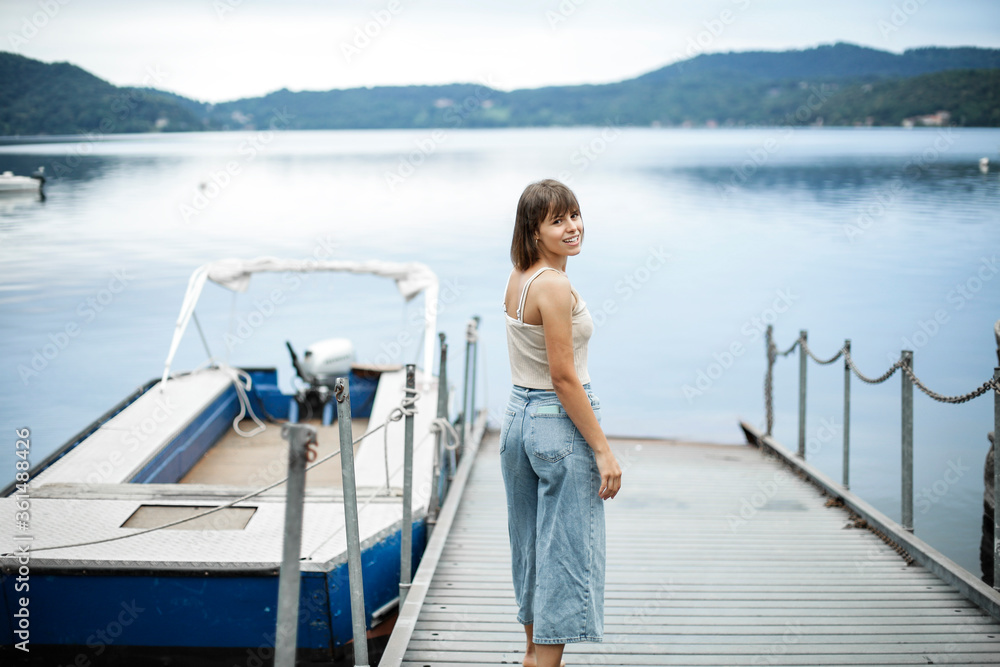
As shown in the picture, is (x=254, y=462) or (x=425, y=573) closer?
(x=425, y=573)

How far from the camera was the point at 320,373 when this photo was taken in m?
9.52

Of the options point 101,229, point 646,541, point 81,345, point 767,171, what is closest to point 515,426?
point 646,541

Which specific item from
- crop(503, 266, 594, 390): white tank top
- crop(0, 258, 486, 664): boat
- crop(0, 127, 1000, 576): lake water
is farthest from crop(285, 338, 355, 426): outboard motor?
crop(503, 266, 594, 390): white tank top

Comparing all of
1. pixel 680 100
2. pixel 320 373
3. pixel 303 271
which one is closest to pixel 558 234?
pixel 303 271

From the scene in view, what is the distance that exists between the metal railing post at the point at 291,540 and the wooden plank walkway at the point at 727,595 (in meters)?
1.58

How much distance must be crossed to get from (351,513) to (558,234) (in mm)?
1225

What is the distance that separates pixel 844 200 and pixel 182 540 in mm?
48862

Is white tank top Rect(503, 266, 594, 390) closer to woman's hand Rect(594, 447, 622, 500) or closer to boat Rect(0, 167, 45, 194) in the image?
woman's hand Rect(594, 447, 622, 500)

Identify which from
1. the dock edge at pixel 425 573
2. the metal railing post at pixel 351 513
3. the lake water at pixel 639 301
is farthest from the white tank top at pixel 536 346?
the lake water at pixel 639 301

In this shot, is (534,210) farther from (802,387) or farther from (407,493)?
(802,387)

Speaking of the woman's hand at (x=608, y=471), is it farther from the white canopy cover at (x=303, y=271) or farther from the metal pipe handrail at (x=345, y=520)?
the white canopy cover at (x=303, y=271)

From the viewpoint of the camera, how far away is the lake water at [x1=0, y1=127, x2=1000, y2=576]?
44.2 ft

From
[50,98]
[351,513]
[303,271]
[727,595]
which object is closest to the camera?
[351,513]

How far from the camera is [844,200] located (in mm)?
47469
